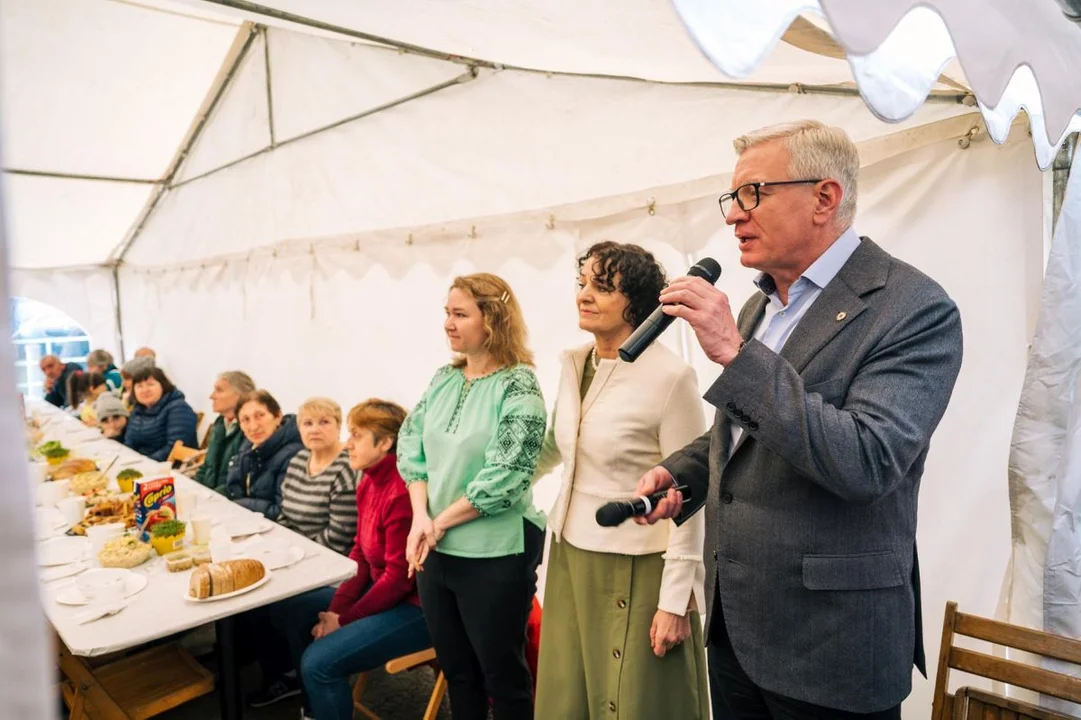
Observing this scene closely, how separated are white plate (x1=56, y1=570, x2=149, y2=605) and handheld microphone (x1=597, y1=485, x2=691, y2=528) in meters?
1.56

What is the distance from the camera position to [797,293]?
119cm

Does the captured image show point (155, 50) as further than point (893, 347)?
Yes

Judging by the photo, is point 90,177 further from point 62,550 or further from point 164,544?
point 164,544

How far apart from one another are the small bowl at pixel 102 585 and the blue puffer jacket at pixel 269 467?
0.89 metres

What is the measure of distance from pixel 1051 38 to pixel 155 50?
5387 millimetres

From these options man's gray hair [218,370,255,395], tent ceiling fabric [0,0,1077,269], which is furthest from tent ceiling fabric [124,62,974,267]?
man's gray hair [218,370,255,395]

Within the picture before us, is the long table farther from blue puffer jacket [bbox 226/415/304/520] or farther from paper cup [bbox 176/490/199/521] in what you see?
blue puffer jacket [bbox 226/415/304/520]

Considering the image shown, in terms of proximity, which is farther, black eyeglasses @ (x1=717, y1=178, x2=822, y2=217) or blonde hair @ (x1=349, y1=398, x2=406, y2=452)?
blonde hair @ (x1=349, y1=398, x2=406, y2=452)

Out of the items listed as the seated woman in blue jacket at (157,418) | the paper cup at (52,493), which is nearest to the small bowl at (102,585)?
the paper cup at (52,493)

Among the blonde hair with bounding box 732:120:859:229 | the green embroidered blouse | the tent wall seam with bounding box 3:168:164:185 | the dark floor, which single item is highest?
the tent wall seam with bounding box 3:168:164:185

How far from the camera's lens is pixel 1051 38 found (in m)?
1.19

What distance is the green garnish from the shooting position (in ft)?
7.66

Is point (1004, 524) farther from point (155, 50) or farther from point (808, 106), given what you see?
point (155, 50)

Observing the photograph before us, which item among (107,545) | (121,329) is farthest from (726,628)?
(121,329)
